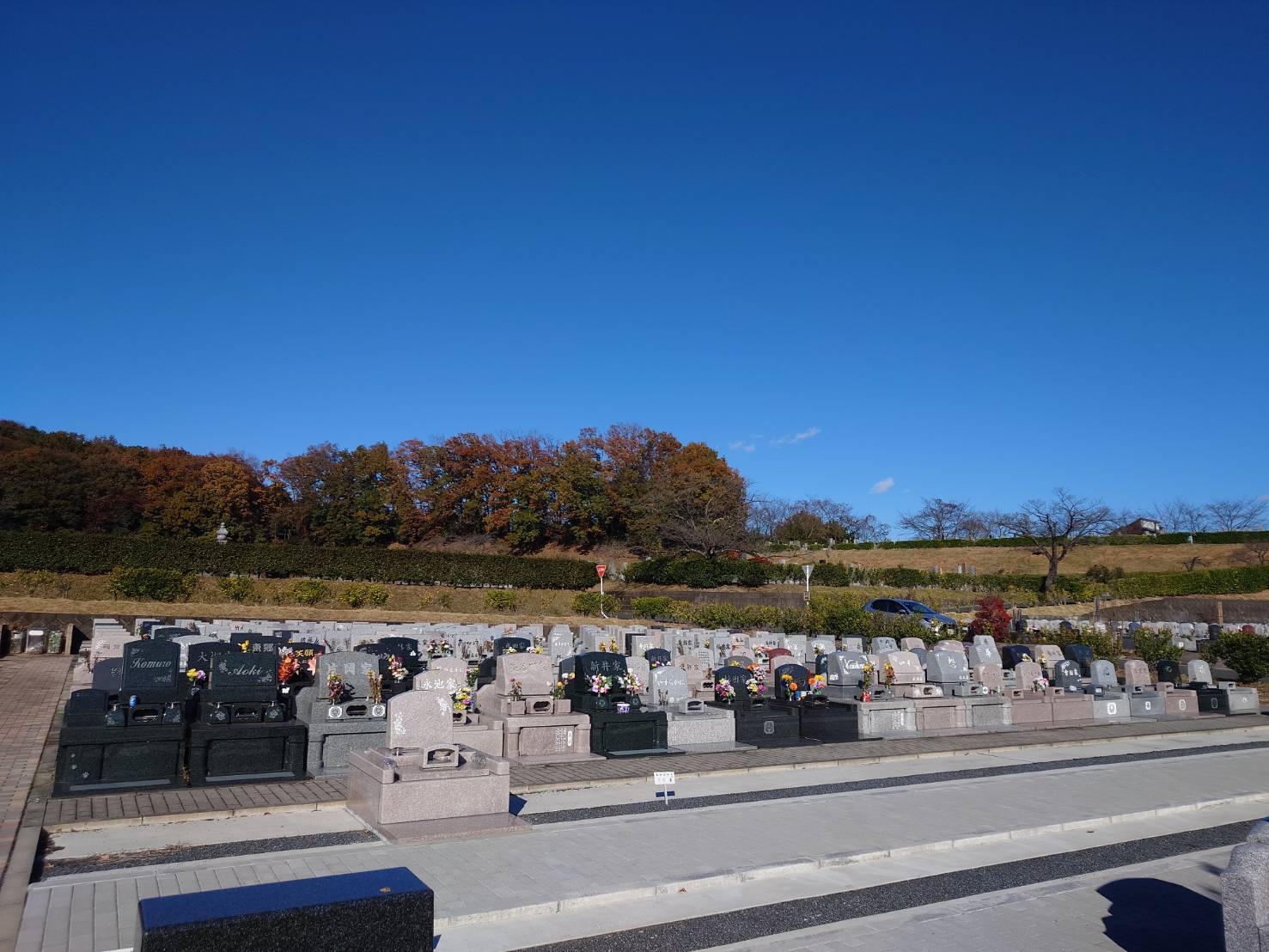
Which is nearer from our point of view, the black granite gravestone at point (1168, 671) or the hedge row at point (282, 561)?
the black granite gravestone at point (1168, 671)

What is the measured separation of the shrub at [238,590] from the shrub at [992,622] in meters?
28.9

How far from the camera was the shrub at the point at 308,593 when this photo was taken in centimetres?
3800

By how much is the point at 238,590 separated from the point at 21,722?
2306cm

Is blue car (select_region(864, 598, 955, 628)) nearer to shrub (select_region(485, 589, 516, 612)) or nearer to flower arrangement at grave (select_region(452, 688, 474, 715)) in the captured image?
shrub (select_region(485, 589, 516, 612))

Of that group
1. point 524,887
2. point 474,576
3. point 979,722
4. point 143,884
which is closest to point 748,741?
point 979,722

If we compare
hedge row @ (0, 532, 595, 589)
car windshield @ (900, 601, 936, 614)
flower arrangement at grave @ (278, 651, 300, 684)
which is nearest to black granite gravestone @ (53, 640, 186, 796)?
flower arrangement at grave @ (278, 651, 300, 684)

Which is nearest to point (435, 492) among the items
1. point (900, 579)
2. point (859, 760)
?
point (900, 579)

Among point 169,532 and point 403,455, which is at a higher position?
point 403,455

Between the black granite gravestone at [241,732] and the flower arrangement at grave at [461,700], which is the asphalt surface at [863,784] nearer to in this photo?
the flower arrangement at grave at [461,700]

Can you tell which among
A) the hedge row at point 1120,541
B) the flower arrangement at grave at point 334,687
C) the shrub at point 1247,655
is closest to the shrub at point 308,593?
the flower arrangement at grave at point 334,687

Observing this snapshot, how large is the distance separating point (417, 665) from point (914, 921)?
13.6 m

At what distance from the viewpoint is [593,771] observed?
462 inches

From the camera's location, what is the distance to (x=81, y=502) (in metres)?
49.9

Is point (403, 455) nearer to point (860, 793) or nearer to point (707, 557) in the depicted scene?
point (707, 557)
